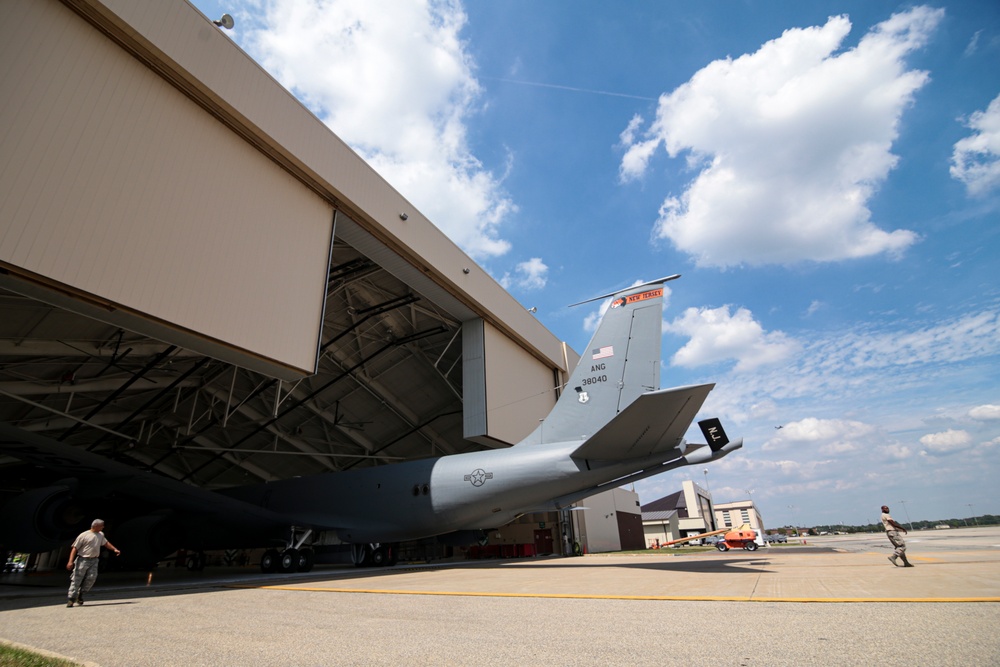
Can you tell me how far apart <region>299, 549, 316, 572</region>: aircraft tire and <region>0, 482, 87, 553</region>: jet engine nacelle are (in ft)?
19.1

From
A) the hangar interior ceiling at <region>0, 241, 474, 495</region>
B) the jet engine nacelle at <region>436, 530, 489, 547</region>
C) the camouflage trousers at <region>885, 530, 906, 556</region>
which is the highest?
the hangar interior ceiling at <region>0, 241, 474, 495</region>

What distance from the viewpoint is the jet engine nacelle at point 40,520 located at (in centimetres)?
1110

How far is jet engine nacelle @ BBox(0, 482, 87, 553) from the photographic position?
36.4ft

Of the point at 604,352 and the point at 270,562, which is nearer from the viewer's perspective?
the point at 604,352

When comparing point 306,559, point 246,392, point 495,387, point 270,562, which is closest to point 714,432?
point 495,387

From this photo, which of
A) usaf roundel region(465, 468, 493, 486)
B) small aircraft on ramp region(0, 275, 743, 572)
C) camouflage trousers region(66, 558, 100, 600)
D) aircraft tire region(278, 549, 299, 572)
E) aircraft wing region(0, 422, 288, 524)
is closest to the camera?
camouflage trousers region(66, 558, 100, 600)

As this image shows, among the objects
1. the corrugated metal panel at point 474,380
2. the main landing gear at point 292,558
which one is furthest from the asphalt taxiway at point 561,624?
the corrugated metal panel at point 474,380

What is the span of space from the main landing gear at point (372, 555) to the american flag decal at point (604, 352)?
1066cm

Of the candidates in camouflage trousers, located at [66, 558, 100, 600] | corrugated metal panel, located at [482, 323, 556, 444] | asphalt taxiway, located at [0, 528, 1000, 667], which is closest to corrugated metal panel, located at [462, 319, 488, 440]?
corrugated metal panel, located at [482, 323, 556, 444]

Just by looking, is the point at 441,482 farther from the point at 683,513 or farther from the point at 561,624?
the point at 683,513

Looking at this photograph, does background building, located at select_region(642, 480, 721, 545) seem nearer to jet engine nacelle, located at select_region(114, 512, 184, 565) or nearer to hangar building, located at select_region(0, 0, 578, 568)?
hangar building, located at select_region(0, 0, 578, 568)

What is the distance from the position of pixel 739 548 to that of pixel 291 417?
2251cm

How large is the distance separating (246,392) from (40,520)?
10211mm

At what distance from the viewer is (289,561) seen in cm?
1507
